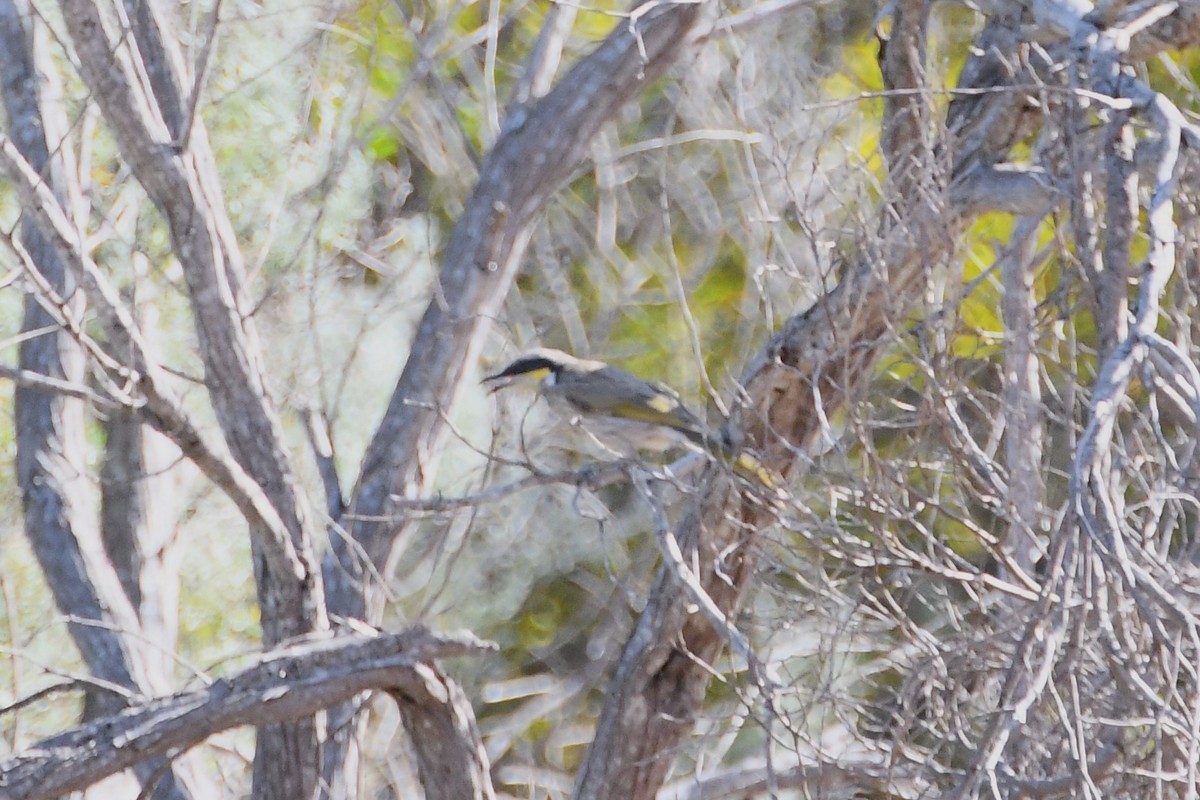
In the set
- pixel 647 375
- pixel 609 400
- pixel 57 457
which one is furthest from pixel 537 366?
pixel 647 375

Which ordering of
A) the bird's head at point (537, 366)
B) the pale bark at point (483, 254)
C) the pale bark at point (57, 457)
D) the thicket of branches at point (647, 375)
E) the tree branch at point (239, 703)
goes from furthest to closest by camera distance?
the bird's head at point (537, 366)
the pale bark at point (57, 457)
the pale bark at point (483, 254)
the tree branch at point (239, 703)
the thicket of branches at point (647, 375)

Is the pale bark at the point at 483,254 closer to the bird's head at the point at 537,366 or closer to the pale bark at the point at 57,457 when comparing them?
the bird's head at the point at 537,366

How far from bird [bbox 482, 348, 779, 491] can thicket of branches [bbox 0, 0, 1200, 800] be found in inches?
12.6

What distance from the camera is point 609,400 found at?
610cm

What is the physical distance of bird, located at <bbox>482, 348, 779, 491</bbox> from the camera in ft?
18.5

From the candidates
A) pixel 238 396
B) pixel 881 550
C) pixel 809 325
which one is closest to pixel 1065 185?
pixel 881 550

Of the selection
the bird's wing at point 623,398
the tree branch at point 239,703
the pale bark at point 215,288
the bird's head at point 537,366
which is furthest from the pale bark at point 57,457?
the bird's wing at point 623,398

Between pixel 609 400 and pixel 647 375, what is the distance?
3.43 m

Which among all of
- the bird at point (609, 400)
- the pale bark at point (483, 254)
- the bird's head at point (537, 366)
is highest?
the pale bark at point (483, 254)

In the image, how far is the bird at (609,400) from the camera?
5.62 metres

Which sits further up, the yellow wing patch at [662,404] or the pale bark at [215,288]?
the pale bark at [215,288]

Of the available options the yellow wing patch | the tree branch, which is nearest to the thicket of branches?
the tree branch

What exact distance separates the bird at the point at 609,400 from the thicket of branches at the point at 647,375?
319mm

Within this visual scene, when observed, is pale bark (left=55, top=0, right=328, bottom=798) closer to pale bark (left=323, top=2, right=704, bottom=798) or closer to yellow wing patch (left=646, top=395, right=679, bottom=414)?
pale bark (left=323, top=2, right=704, bottom=798)
